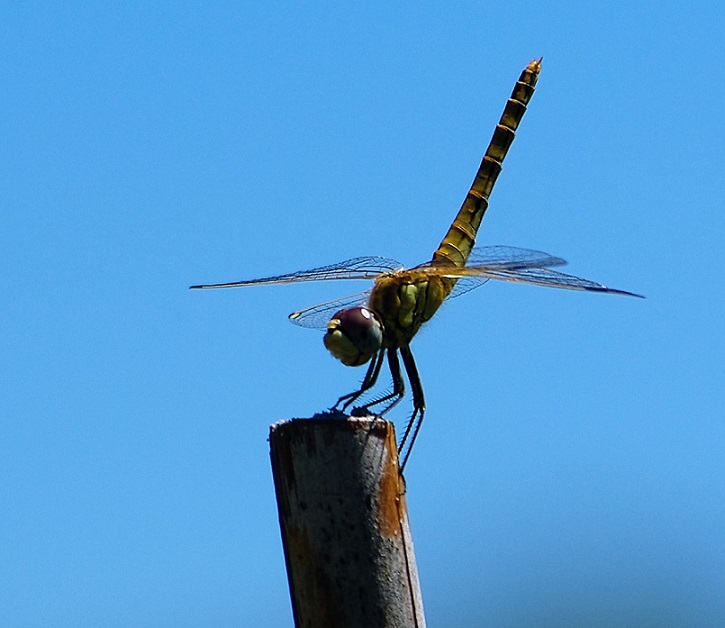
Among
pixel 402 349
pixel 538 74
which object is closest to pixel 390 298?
pixel 402 349

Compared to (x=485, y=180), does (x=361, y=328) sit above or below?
below

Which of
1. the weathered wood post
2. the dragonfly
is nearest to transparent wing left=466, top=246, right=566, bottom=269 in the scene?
the dragonfly

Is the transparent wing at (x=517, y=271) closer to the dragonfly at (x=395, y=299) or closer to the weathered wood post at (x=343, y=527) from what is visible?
the dragonfly at (x=395, y=299)

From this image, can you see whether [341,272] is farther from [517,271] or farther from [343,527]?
[343,527]

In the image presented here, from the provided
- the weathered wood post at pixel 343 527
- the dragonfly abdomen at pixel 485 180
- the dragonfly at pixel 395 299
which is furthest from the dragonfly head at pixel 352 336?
the weathered wood post at pixel 343 527

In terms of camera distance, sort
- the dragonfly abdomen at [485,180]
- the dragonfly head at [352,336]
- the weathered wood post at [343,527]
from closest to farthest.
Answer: the weathered wood post at [343,527]
the dragonfly head at [352,336]
the dragonfly abdomen at [485,180]

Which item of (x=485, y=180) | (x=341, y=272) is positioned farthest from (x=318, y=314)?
(x=485, y=180)

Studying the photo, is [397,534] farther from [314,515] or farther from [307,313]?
[307,313]
